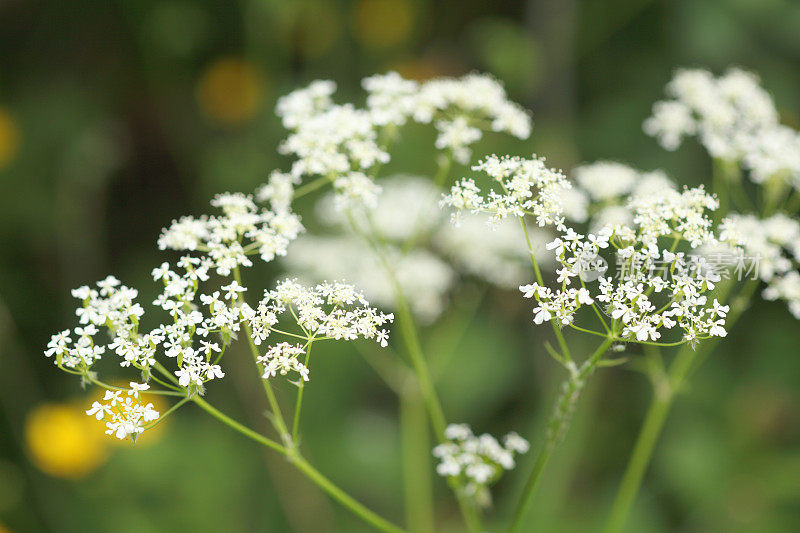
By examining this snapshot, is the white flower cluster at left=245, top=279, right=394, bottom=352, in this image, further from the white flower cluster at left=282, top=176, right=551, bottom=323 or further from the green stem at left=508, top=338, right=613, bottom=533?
the white flower cluster at left=282, top=176, right=551, bottom=323

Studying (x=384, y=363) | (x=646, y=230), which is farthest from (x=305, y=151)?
(x=384, y=363)

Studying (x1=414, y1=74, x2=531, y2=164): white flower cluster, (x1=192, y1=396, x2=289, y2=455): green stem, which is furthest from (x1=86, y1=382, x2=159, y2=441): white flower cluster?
(x1=414, y1=74, x2=531, y2=164): white flower cluster

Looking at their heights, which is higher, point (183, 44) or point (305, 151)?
point (183, 44)

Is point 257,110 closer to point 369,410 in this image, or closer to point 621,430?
point 369,410

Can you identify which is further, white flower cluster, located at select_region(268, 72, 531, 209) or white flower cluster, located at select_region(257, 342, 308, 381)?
white flower cluster, located at select_region(268, 72, 531, 209)

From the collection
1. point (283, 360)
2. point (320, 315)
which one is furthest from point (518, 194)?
point (283, 360)

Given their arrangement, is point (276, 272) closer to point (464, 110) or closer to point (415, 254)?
point (415, 254)

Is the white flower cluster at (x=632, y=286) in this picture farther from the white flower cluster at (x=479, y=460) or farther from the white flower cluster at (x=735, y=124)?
the white flower cluster at (x=735, y=124)
